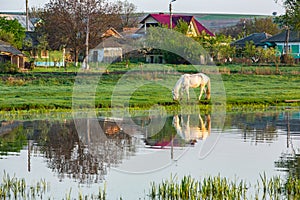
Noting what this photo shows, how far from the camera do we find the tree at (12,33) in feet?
193

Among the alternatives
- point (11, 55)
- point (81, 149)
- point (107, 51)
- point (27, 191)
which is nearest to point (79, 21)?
point (107, 51)

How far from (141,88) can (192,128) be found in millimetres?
15694

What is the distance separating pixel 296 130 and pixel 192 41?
33132 mm

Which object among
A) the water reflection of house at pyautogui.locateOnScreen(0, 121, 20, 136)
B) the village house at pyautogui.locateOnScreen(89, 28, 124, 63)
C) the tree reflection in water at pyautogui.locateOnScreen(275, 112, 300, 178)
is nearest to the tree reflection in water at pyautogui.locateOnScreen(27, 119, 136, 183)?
the water reflection of house at pyautogui.locateOnScreen(0, 121, 20, 136)

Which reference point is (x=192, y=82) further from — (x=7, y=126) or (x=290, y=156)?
(x=290, y=156)

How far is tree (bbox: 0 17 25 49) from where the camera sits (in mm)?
58750

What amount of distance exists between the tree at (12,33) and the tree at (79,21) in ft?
10.7

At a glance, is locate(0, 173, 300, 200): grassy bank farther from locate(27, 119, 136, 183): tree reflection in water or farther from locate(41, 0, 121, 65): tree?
locate(41, 0, 121, 65): tree

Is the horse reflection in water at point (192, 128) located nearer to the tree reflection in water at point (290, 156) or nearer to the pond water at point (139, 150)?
the pond water at point (139, 150)

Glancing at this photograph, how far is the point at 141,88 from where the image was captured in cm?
3819

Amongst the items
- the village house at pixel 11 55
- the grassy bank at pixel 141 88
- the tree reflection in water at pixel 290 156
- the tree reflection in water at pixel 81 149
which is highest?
the village house at pixel 11 55

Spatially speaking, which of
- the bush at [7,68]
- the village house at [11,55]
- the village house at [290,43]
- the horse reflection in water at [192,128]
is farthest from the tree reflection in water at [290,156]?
the village house at [290,43]

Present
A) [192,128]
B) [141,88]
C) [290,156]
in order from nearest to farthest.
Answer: [290,156] → [192,128] → [141,88]

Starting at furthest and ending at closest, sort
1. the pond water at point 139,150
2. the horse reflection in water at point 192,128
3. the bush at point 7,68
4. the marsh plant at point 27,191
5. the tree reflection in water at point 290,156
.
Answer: the bush at point 7,68
the horse reflection in water at point 192,128
the tree reflection in water at point 290,156
the pond water at point 139,150
the marsh plant at point 27,191
